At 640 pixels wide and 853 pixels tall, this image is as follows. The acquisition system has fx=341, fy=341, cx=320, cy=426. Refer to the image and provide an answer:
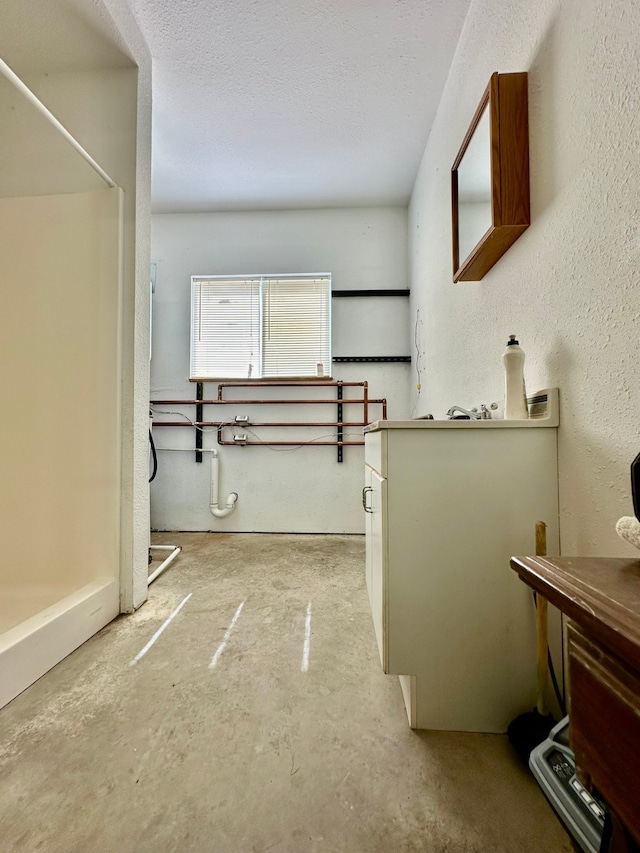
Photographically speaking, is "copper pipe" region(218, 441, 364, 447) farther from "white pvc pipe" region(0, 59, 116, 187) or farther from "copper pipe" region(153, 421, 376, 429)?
"white pvc pipe" region(0, 59, 116, 187)

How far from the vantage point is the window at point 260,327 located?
2.83 m

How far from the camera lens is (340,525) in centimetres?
278

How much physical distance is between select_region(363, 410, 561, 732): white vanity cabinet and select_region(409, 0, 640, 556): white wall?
2.9 inches

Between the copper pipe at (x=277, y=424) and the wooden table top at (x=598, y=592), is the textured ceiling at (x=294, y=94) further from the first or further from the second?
the wooden table top at (x=598, y=592)

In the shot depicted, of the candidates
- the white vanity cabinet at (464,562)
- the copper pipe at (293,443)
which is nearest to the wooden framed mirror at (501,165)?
the white vanity cabinet at (464,562)

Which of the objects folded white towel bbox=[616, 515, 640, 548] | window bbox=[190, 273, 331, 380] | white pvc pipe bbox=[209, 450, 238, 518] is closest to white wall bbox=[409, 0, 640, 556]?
folded white towel bbox=[616, 515, 640, 548]

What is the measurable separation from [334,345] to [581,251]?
6.90ft

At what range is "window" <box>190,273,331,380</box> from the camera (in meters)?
2.83

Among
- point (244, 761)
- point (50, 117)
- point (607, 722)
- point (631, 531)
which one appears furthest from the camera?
point (50, 117)

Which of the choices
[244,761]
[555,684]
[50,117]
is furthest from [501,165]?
[244,761]

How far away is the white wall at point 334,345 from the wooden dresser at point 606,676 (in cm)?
241

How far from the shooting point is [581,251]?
84cm

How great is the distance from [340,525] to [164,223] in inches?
117

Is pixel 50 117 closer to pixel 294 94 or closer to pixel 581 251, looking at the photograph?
pixel 294 94
